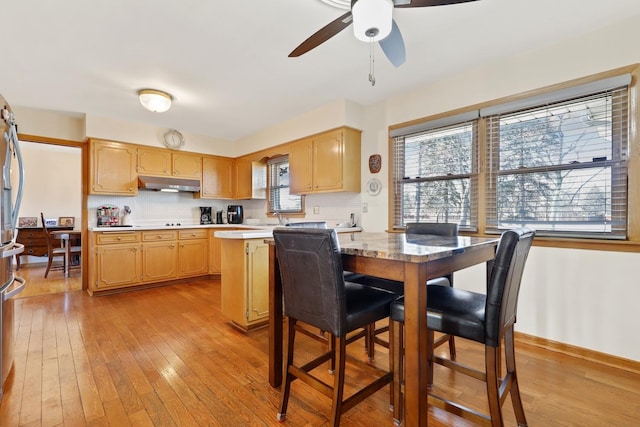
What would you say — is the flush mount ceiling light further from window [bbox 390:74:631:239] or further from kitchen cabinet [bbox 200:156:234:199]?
window [bbox 390:74:631:239]

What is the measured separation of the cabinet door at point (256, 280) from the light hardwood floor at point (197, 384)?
0.20 m

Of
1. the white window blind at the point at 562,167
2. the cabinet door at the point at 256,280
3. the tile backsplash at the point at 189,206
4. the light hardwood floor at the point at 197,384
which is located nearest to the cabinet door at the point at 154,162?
the tile backsplash at the point at 189,206

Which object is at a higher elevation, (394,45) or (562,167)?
(394,45)

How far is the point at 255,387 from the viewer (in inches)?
73.2

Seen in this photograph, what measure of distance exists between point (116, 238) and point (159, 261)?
64cm

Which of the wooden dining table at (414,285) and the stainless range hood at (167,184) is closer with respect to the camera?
the wooden dining table at (414,285)

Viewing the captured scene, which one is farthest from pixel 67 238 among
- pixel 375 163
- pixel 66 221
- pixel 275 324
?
pixel 375 163

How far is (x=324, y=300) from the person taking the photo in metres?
1.39

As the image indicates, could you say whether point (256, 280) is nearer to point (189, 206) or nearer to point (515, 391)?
point (515, 391)

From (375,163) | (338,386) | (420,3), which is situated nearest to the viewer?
(338,386)

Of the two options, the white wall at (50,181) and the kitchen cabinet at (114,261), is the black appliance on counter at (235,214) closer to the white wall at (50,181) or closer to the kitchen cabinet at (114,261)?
the kitchen cabinet at (114,261)

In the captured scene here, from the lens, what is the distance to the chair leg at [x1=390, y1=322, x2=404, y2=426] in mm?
1510

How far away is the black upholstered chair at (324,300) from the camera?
1335 millimetres

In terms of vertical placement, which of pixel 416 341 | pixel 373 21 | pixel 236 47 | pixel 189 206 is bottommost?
pixel 416 341
